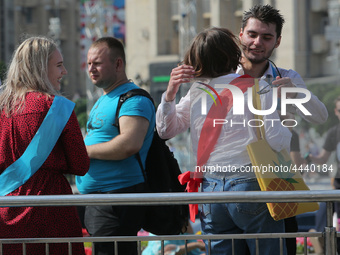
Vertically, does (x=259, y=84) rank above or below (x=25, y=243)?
above

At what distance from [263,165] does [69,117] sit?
106 centimetres

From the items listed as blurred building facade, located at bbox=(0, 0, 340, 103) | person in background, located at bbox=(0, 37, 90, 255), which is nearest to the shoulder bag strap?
person in background, located at bbox=(0, 37, 90, 255)

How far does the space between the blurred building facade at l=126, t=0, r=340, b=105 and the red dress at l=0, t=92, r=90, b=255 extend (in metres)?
31.1

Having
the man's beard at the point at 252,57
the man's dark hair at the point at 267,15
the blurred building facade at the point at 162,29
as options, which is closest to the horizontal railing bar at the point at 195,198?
the man's beard at the point at 252,57

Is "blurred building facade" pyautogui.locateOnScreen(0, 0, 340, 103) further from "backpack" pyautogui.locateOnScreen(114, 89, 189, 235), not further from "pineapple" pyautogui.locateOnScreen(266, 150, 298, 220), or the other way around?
"pineapple" pyautogui.locateOnScreen(266, 150, 298, 220)

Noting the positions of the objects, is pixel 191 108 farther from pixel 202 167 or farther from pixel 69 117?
pixel 69 117

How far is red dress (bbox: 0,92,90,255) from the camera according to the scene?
4.00 meters

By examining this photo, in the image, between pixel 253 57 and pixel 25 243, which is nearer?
pixel 25 243

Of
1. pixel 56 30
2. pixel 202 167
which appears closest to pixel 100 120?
pixel 202 167

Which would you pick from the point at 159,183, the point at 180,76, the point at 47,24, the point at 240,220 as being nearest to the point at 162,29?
the point at 47,24

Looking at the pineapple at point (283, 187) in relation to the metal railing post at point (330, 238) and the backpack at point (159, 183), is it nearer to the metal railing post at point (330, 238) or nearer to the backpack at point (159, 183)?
the metal railing post at point (330, 238)

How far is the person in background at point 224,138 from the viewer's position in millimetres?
3861

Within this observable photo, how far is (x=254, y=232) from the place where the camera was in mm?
3883

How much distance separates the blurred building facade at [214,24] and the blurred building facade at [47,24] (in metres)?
9.36
